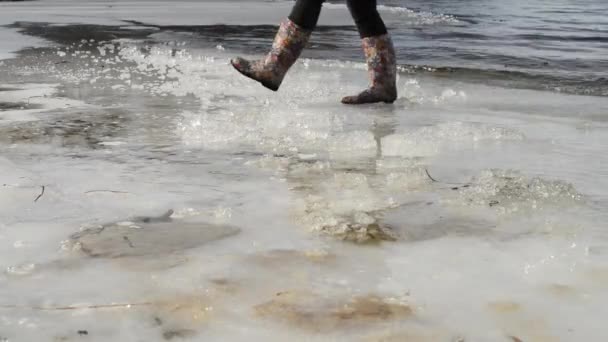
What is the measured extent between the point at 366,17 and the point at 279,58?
464 mm

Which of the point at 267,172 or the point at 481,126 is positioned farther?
the point at 481,126

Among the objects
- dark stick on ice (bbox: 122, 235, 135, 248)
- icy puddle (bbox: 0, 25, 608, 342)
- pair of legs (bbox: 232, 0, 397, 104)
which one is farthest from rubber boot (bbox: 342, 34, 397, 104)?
dark stick on ice (bbox: 122, 235, 135, 248)

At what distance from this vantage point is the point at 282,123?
2.75 metres

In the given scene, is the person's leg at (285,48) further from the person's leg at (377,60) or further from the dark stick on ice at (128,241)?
the dark stick on ice at (128,241)

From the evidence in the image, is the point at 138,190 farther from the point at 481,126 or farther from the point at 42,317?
the point at 481,126

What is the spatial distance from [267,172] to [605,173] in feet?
3.36

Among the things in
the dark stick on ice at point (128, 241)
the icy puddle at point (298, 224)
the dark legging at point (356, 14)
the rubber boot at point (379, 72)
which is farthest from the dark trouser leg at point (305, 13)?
the dark stick on ice at point (128, 241)

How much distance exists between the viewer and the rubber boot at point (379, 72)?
3.32 meters

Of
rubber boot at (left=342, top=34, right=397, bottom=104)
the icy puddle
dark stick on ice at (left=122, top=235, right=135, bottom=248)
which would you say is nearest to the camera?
the icy puddle

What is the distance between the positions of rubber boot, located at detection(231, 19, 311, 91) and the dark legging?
42mm

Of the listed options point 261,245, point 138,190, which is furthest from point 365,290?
point 138,190

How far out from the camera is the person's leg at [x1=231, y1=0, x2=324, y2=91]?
10.7 feet

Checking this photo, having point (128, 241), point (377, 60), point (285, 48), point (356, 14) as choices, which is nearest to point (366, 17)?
point (356, 14)

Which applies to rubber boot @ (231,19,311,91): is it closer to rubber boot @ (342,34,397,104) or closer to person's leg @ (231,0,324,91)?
person's leg @ (231,0,324,91)
